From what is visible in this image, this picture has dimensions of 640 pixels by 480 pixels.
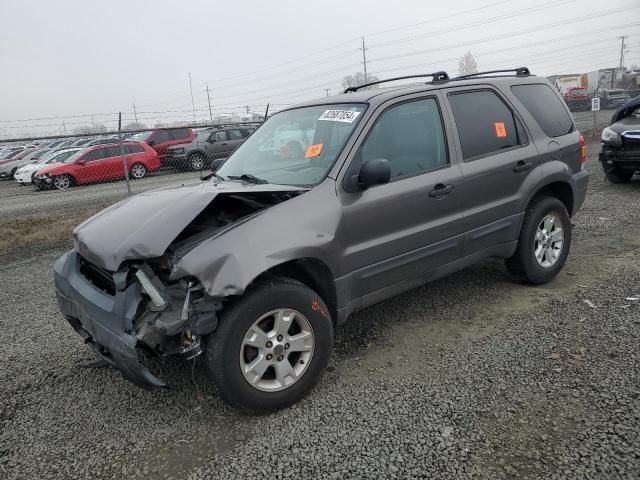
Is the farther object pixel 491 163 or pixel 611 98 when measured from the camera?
pixel 611 98

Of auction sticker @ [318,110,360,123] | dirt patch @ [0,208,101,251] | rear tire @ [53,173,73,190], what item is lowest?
rear tire @ [53,173,73,190]

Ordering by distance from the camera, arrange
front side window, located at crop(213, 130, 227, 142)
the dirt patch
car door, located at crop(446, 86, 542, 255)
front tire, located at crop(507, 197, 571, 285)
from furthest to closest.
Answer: front side window, located at crop(213, 130, 227, 142) < the dirt patch < front tire, located at crop(507, 197, 571, 285) < car door, located at crop(446, 86, 542, 255)

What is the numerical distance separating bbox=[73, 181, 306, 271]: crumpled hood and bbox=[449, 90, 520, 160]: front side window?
1608 mm

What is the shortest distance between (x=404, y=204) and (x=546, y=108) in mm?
2200

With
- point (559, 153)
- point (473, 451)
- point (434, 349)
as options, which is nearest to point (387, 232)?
point (434, 349)

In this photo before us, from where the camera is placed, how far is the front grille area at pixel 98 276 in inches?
120

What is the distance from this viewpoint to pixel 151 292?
2693mm

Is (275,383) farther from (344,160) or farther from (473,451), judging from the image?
(344,160)

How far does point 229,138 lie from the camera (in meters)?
Result: 19.9

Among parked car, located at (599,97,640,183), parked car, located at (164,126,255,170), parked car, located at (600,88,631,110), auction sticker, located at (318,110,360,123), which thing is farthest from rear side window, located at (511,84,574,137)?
parked car, located at (600,88,631,110)

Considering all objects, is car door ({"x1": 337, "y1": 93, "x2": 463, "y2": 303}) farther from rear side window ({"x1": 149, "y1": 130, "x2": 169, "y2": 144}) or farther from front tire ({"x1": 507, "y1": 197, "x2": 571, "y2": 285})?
rear side window ({"x1": 149, "y1": 130, "x2": 169, "y2": 144})

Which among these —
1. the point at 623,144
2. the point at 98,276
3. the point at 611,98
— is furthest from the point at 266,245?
the point at 611,98

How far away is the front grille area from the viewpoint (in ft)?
9.99

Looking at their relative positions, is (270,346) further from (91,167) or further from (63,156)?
(63,156)
